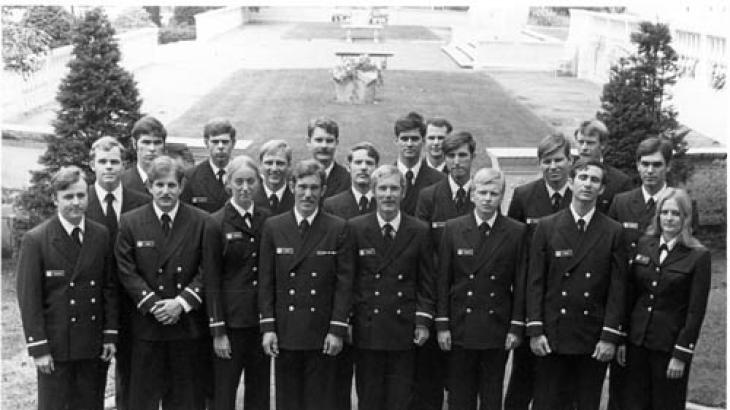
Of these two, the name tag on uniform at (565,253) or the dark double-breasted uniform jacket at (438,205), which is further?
the dark double-breasted uniform jacket at (438,205)

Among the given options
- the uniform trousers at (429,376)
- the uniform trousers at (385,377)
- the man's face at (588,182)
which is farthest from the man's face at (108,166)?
the man's face at (588,182)

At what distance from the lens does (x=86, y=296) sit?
6.17 metres

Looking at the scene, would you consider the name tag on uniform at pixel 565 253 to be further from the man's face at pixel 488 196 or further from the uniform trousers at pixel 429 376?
the uniform trousers at pixel 429 376

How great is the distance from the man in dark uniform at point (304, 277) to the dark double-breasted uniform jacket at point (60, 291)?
1.10 m

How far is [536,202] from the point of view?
7.11 metres

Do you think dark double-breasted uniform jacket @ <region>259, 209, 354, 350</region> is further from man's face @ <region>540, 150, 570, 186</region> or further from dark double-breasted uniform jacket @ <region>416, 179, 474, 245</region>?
man's face @ <region>540, 150, 570, 186</region>

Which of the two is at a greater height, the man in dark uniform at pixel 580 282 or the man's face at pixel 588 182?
the man's face at pixel 588 182

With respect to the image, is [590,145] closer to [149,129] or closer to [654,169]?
[654,169]

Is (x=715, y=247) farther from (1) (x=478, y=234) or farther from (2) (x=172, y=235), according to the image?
(2) (x=172, y=235)

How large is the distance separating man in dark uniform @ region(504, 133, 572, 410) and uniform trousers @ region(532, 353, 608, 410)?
37 centimetres

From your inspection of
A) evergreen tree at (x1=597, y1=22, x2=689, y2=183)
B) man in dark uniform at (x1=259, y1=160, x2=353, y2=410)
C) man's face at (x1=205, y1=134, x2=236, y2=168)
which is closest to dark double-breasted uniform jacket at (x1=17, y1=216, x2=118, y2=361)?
man in dark uniform at (x1=259, y1=160, x2=353, y2=410)

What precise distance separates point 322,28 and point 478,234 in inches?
1207

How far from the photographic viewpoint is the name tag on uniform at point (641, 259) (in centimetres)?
621

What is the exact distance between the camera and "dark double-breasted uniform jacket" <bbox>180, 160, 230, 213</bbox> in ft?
24.0
